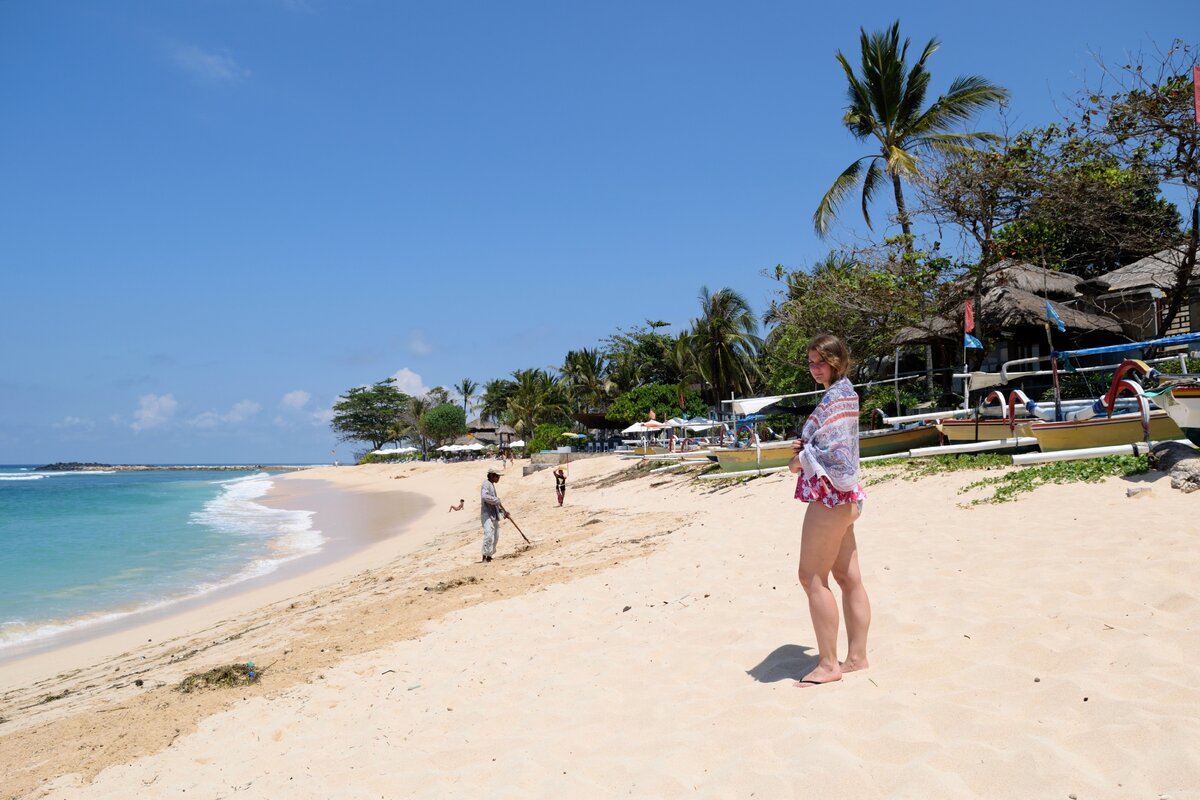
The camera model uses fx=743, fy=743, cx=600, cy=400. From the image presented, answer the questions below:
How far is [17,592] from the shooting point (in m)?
13.3

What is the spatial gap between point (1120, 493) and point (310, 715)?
6431 millimetres

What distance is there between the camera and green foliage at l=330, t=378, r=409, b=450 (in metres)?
88.9

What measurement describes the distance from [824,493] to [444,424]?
243 feet

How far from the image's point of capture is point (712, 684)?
388 cm

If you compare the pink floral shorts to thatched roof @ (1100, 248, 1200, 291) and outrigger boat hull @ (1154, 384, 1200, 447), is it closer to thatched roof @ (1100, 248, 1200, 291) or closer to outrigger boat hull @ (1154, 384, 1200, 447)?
outrigger boat hull @ (1154, 384, 1200, 447)

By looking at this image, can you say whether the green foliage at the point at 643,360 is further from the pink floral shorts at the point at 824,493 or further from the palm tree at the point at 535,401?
the pink floral shorts at the point at 824,493

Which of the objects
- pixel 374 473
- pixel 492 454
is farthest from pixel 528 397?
pixel 374 473

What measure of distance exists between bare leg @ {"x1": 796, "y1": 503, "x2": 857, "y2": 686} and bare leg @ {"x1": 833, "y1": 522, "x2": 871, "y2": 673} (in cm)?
7

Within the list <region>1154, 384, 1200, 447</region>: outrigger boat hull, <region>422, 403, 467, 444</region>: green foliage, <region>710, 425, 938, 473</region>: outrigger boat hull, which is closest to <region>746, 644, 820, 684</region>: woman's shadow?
<region>1154, 384, 1200, 447</region>: outrigger boat hull

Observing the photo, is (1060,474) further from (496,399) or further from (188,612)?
(496,399)

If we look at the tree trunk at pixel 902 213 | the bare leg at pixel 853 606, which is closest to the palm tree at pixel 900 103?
the tree trunk at pixel 902 213

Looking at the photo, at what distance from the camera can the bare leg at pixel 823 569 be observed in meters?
3.39

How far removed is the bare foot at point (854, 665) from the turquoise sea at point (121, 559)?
10.2 m

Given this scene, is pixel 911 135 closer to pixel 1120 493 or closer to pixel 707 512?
pixel 707 512
